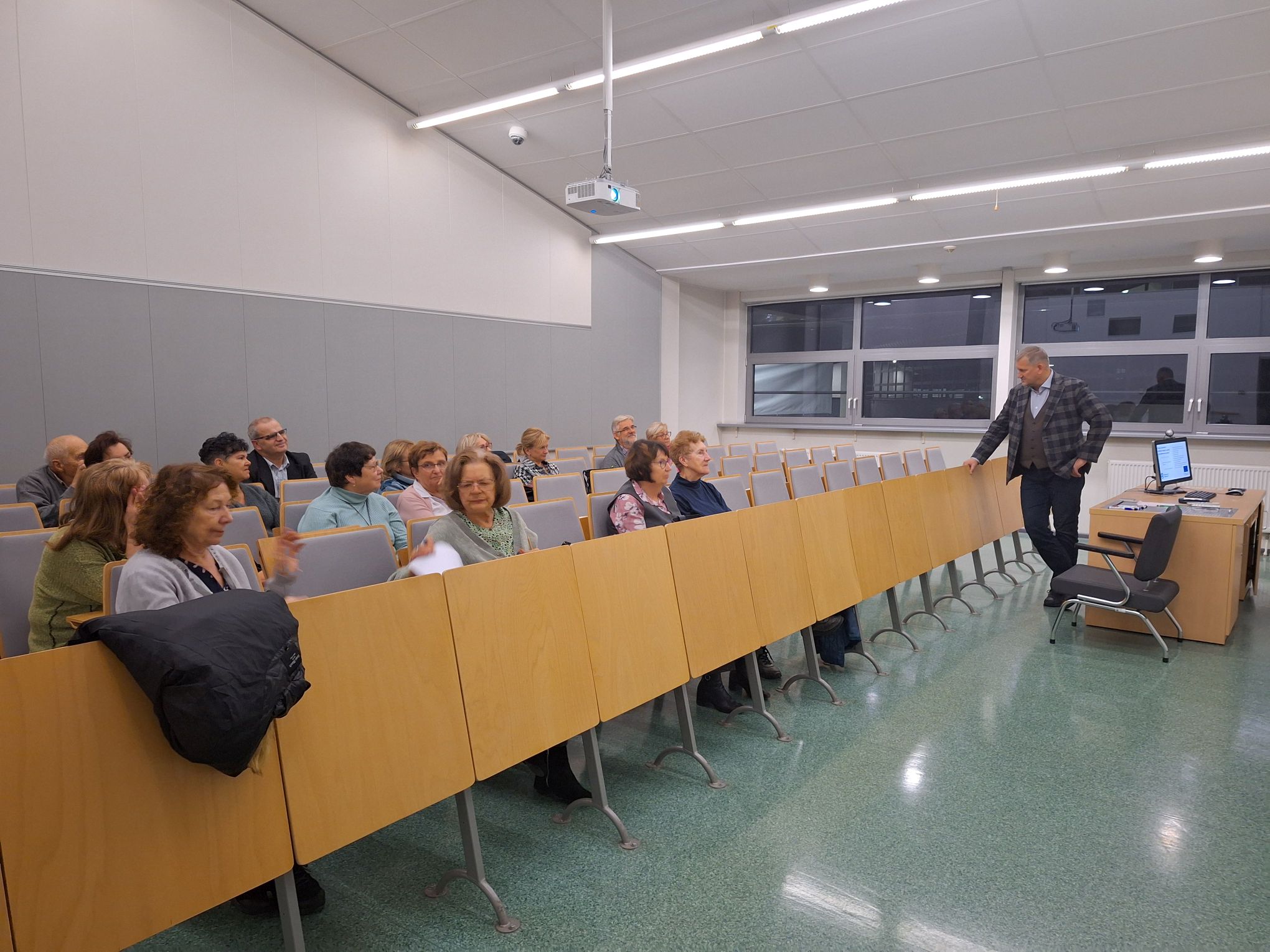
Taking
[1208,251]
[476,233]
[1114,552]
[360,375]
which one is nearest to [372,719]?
[1114,552]

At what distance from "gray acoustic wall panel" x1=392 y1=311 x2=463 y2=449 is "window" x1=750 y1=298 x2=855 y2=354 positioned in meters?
5.47

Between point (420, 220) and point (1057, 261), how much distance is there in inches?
273

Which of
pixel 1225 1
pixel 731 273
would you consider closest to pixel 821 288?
pixel 731 273

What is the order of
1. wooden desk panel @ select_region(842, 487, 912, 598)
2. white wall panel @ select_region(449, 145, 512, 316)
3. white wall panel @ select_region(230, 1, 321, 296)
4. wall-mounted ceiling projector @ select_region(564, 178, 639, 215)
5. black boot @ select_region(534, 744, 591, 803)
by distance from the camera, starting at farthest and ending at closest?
1. white wall panel @ select_region(449, 145, 512, 316)
2. white wall panel @ select_region(230, 1, 321, 296)
3. wall-mounted ceiling projector @ select_region(564, 178, 639, 215)
4. wooden desk panel @ select_region(842, 487, 912, 598)
5. black boot @ select_region(534, 744, 591, 803)

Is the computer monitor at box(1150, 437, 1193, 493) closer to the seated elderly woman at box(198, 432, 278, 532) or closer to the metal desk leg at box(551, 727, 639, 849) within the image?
the metal desk leg at box(551, 727, 639, 849)

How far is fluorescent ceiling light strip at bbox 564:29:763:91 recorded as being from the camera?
5129 mm

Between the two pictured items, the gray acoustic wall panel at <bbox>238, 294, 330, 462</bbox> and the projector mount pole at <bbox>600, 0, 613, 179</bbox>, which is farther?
the gray acoustic wall panel at <bbox>238, 294, 330, 462</bbox>

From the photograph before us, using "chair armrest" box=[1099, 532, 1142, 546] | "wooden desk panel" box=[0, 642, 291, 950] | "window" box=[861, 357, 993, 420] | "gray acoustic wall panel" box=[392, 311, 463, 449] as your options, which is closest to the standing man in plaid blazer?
"chair armrest" box=[1099, 532, 1142, 546]

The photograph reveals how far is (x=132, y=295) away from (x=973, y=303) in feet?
30.4

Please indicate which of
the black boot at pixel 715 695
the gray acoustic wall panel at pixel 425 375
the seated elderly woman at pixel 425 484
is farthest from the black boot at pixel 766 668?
the gray acoustic wall panel at pixel 425 375

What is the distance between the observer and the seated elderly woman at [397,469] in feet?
14.5

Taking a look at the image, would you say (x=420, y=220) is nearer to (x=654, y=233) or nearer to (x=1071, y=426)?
(x=654, y=233)

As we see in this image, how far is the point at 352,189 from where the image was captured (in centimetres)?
673

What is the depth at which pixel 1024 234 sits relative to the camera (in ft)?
25.0
